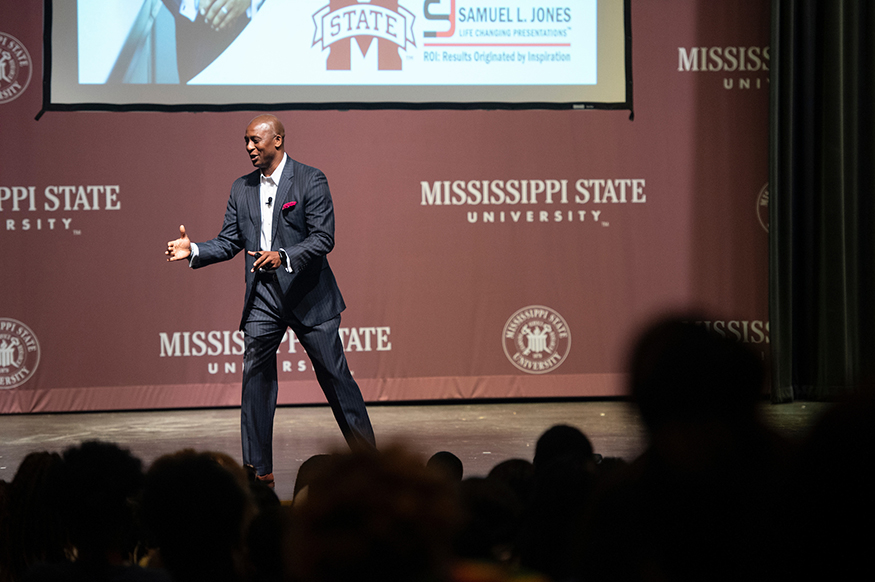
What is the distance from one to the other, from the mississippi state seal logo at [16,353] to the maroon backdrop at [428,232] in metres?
0.01

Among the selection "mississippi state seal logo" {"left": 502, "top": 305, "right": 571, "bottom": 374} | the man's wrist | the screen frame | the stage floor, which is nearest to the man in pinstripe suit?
the man's wrist

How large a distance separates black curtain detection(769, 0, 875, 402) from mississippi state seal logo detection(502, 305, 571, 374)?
4.31 feet

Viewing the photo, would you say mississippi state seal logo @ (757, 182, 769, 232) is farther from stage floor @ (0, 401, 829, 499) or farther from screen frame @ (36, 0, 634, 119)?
stage floor @ (0, 401, 829, 499)

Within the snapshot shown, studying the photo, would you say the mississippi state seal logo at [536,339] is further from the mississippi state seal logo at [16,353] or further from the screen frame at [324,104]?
the mississippi state seal logo at [16,353]

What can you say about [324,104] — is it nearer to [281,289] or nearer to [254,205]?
[254,205]

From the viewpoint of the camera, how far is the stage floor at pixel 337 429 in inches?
143

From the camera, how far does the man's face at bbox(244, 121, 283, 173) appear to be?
3.06m

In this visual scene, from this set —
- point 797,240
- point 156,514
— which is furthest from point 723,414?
point 797,240

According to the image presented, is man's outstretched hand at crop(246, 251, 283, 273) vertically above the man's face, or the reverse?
the man's face

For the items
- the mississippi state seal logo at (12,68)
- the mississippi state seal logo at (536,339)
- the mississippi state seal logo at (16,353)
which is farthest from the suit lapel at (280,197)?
the mississippi state seal logo at (12,68)

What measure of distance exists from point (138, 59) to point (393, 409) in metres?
2.65

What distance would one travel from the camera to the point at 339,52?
15.8ft

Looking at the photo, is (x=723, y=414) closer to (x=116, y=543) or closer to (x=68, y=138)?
(x=116, y=543)

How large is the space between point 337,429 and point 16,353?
7.03ft
